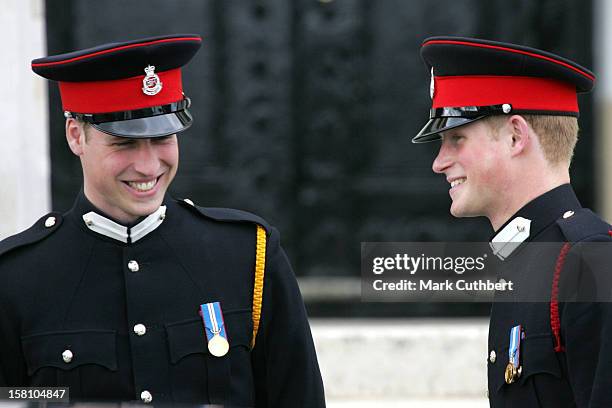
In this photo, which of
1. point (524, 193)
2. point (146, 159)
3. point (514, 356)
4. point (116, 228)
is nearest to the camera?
point (514, 356)

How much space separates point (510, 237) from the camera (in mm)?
3314

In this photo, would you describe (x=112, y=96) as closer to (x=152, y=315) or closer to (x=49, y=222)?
(x=49, y=222)

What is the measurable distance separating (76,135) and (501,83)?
1217mm

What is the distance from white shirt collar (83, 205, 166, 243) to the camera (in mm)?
3479

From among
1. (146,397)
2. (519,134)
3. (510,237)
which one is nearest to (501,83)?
(519,134)

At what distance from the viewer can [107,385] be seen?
3342 millimetres

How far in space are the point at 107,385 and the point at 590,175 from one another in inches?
169

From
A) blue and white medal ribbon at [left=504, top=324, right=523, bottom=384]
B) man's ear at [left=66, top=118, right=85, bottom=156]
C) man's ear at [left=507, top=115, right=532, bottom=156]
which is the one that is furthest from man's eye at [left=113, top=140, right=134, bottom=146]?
blue and white medal ribbon at [left=504, top=324, right=523, bottom=384]

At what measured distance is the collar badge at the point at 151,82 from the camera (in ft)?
11.3

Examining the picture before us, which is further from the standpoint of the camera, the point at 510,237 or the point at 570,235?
the point at 510,237

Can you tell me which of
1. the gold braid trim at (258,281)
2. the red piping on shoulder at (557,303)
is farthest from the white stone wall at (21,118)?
the red piping on shoulder at (557,303)

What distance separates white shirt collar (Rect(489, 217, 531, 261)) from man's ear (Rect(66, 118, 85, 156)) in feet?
3.93

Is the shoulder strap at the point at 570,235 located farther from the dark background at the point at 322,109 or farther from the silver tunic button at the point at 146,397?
the dark background at the point at 322,109

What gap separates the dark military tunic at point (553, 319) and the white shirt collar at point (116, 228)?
102 centimetres
